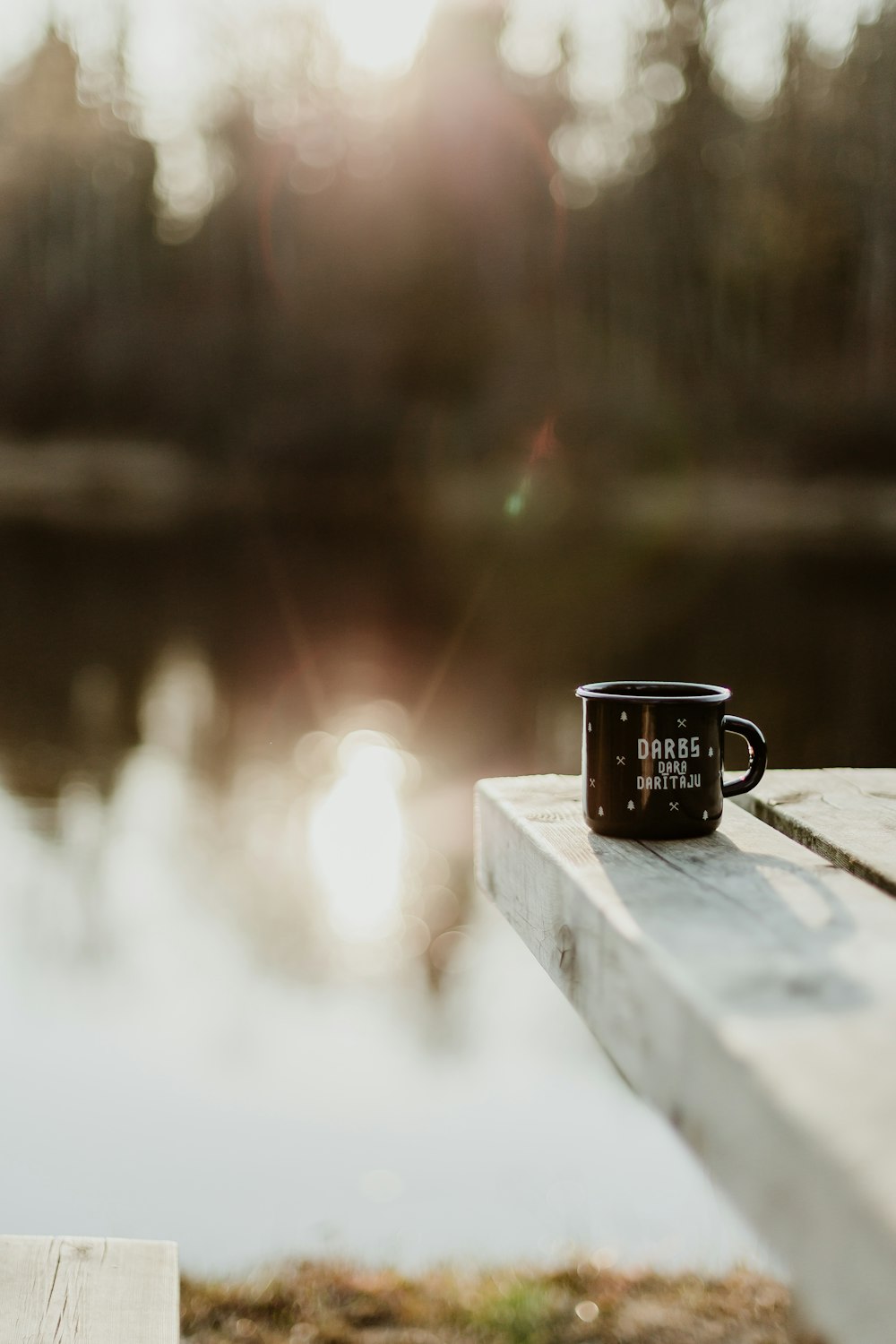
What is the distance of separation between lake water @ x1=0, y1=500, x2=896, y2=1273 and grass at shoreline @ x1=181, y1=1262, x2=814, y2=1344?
71mm

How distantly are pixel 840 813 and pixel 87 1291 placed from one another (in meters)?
0.57

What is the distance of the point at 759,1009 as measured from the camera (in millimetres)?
452

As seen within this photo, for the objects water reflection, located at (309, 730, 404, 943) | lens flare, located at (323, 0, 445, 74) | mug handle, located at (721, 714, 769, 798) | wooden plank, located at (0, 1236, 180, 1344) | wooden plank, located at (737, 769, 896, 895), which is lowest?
water reflection, located at (309, 730, 404, 943)

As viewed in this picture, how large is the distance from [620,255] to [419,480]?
5.74 m


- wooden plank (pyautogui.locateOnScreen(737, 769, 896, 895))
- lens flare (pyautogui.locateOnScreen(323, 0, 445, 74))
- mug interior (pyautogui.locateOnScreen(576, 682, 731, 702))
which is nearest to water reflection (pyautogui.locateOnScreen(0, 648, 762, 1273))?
wooden plank (pyautogui.locateOnScreen(737, 769, 896, 895))

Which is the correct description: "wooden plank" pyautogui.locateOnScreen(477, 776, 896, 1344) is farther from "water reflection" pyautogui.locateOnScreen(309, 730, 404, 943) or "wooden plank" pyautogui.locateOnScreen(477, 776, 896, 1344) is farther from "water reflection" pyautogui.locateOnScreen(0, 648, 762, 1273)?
A: "water reflection" pyautogui.locateOnScreen(309, 730, 404, 943)

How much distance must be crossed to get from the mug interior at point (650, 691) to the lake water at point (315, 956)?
0.30 meters

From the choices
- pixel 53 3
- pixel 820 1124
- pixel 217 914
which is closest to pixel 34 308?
pixel 53 3

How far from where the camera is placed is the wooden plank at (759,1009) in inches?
13.6

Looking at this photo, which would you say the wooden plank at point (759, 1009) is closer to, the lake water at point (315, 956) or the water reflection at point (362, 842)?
the lake water at point (315, 956)

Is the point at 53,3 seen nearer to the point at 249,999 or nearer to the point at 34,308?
the point at 34,308

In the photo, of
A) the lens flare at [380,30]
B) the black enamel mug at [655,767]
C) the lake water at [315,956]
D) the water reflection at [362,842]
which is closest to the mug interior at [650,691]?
the black enamel mug at [655,767]

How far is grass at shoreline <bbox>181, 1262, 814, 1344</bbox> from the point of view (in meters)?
1.61

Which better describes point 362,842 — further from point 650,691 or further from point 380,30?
point 380,30
